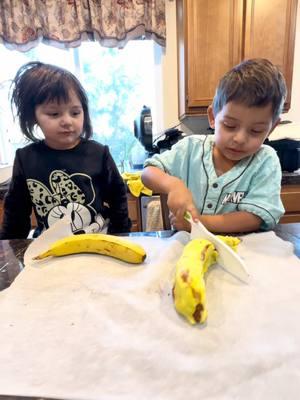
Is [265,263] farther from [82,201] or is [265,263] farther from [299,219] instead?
[299,219]

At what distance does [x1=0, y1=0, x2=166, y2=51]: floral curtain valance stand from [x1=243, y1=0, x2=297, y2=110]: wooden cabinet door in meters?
0.65

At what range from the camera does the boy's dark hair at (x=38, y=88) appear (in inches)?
33.5

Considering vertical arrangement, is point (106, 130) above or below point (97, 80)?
below

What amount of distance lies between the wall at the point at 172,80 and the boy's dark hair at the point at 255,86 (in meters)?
1.61

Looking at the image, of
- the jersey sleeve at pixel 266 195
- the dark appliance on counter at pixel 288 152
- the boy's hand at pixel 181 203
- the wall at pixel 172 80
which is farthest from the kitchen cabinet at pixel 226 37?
the boy's hand at pixel 181 203

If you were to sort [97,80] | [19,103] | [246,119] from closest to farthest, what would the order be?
[246,119] → [19,103] → [97,80]

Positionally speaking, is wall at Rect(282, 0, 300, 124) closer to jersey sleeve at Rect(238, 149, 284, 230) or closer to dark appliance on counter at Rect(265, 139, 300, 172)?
dark appliance on counter at Rect(265, 139, 300, 172)

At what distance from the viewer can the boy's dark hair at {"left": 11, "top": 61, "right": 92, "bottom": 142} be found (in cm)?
85

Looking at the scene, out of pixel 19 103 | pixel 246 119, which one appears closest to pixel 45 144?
pixel 19 103

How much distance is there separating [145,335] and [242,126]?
0.57 meters

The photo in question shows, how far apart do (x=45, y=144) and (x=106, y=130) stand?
59.7 inches

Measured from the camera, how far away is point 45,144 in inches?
38.7

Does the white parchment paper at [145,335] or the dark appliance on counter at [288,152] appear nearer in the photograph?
the white parchment paper at [145,335]

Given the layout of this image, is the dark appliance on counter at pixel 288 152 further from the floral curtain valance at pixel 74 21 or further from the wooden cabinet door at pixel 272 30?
the floral curtain valance at pixel 74 21
